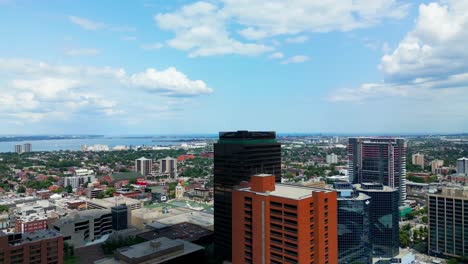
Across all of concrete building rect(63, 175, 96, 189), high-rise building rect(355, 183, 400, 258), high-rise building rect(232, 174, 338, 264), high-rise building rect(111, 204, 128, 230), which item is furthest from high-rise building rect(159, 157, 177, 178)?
high-rise building rect(232, 174, 338, 264)

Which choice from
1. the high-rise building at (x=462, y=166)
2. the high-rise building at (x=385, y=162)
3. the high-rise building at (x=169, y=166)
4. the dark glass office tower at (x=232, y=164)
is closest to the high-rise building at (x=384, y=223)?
the dark glass office tower at (x=232, y=164)

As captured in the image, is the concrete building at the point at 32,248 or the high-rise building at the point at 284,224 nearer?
the high-rise building at the point at 284,224

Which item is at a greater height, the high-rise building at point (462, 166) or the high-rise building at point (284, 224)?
the high-rise building at point (284, 224)

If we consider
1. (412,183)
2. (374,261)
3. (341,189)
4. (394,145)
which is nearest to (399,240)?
(374,261)

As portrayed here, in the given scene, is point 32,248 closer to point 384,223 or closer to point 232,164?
point 232,164

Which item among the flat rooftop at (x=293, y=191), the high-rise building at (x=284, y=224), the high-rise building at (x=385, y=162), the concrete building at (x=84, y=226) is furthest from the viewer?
the high-rise building at (x=385, y=162)

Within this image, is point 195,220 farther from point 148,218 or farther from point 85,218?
point 85,218

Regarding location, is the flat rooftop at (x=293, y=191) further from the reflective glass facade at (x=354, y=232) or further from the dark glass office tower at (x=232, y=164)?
the reflective glass facade at (x=354, y=232)
